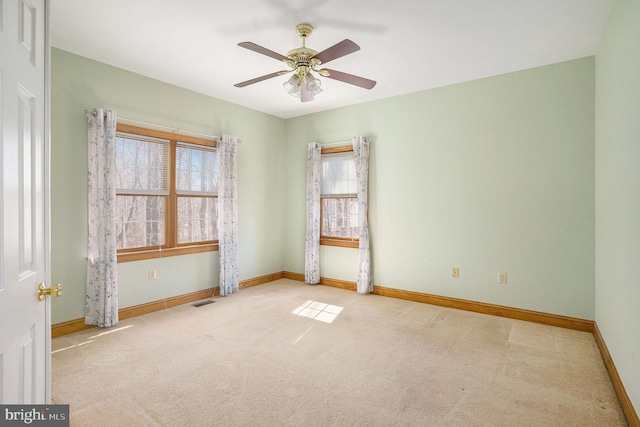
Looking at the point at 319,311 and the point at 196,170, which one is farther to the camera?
the point at 196,170

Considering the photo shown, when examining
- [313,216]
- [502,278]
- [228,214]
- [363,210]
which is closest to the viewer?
[502,278]

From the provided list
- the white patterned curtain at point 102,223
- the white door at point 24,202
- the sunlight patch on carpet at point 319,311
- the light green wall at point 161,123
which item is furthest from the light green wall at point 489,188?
the white door at point 24,202

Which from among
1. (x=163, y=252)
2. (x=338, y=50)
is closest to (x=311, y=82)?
(x=338, y=50)

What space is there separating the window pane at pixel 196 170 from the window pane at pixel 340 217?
1790 mm

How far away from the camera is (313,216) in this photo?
5336 millimetres

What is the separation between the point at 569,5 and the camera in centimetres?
251

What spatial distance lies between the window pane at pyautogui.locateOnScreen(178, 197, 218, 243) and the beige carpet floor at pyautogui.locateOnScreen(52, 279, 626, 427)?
1.07m

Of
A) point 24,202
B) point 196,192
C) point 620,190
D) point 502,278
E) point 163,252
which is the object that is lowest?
point 502,278

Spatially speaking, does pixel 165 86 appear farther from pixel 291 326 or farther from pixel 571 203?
pixel 571 203

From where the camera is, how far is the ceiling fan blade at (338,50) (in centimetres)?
238

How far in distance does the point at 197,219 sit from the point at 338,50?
3.06 metres

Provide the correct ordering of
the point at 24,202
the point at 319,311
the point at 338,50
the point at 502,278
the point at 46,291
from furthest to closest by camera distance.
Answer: the point at 319,311 → the point at 502,278 → the point at 338,50 → the point at 46,291 → the point at 24,202

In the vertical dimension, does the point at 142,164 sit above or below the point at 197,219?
→ above

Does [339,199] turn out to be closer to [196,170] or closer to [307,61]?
[196,170]
